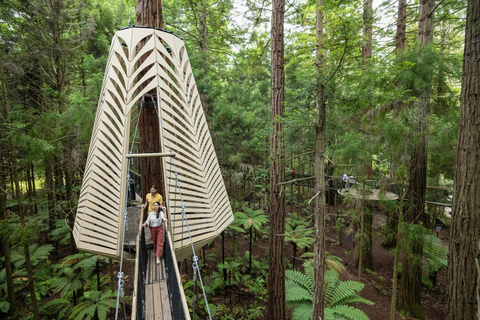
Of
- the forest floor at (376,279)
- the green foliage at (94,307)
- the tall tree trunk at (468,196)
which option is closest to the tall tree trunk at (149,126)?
the green foliage at (94,307)

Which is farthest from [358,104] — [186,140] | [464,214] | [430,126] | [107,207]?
[107,207]

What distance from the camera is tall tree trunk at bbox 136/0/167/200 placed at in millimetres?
4574

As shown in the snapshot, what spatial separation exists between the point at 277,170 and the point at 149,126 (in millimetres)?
2803

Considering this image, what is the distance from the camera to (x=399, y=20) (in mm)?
7055

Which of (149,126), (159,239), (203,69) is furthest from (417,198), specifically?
(203,69)

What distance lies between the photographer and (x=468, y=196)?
3.25 m

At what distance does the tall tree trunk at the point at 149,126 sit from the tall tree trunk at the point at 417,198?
19.1 feet

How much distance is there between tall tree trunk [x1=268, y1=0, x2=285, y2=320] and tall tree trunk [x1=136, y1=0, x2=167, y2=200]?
91.9 inches

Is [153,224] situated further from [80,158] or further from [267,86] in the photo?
[267,86]

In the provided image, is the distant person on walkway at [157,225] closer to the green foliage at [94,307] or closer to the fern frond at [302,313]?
the green foliage at [94,307]

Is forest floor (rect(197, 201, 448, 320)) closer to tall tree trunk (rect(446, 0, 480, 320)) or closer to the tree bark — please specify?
tall tree trunk (rect(446, 0, 480, 320))

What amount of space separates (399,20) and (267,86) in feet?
15.1

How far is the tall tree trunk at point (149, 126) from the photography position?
4574mm

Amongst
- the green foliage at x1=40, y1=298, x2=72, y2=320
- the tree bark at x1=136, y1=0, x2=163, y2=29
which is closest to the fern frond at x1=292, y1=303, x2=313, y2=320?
the green foliage at x1=40, y1=298, x2=72, y2=320
